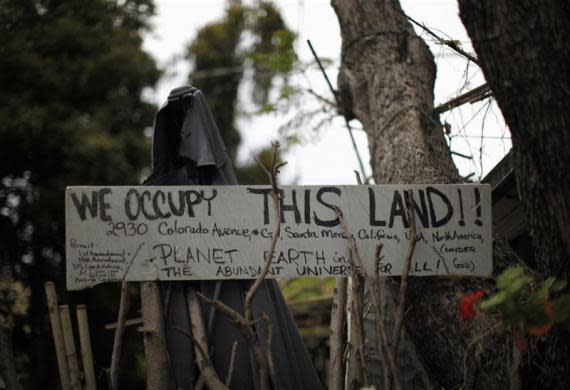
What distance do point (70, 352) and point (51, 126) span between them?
559 centimetres

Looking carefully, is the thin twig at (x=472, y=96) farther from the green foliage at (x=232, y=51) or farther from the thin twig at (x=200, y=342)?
the green foliage at (x=232, y=51)

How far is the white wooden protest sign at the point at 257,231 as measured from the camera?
3.30 meters

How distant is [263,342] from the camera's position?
3389 mm

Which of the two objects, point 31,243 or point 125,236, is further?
point 31,243

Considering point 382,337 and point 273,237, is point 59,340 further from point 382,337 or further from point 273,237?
point 382,337

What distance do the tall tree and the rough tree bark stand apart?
361 centimetres

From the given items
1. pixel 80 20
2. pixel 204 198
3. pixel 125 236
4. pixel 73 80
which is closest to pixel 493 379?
pixel 204 198

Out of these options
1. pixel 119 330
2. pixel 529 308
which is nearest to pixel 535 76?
pixel 529 308

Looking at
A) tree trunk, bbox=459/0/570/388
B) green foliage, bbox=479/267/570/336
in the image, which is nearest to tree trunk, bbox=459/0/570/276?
tree trunk, bbox=459/0/570/388

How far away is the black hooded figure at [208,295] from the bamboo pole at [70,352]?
449mm

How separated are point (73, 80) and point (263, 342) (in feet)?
21.5

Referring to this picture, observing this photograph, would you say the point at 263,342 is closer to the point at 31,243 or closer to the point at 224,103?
the point at 31,243

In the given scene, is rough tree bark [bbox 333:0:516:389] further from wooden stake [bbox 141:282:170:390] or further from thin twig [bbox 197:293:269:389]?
wooden stake [bbox 141:282:170:390]

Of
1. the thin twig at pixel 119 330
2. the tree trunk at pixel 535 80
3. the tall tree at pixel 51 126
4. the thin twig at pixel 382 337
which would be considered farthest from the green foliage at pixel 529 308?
the tall tree at pixel 51 126
